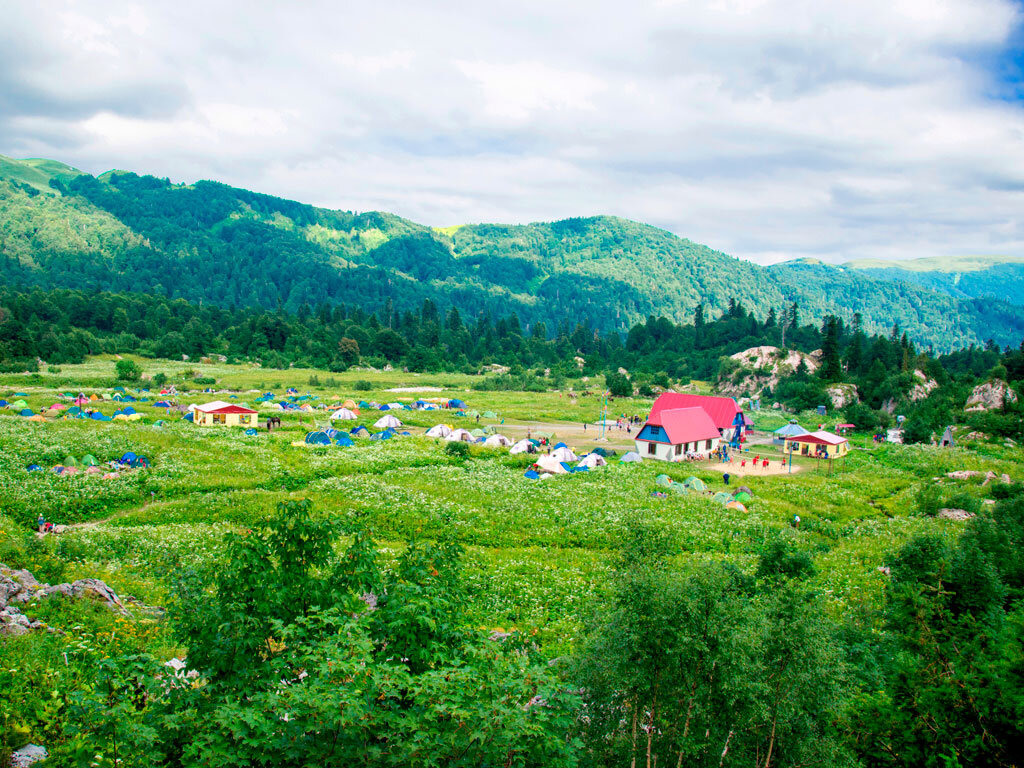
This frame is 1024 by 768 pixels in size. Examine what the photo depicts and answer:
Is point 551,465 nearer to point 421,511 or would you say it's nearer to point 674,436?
point 674,436

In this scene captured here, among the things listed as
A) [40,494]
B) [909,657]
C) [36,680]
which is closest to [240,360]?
[40,494]

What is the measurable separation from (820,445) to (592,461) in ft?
73.0

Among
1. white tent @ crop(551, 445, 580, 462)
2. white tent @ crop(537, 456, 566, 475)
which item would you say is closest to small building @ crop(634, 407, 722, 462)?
white tent @ crop(551, 445, 580, 462)

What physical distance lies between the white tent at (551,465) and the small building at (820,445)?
21366mm

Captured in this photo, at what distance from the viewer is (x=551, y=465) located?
37.7 metres

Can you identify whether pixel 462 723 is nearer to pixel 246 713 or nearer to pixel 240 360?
pixel 246 713

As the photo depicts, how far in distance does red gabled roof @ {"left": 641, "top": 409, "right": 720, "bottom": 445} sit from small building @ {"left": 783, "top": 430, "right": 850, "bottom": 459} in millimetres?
6644

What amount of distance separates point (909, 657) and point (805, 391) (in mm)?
74923

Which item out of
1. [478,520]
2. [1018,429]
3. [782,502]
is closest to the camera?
[478,520]

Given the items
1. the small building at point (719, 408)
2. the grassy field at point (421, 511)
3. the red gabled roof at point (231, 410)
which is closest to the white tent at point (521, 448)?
the grassy field at point (421, 511)

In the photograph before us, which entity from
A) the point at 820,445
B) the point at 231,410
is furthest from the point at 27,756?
the point at 820,445

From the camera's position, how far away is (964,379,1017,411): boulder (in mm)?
59491

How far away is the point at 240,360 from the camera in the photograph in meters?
105

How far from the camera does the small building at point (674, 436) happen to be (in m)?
43.5
